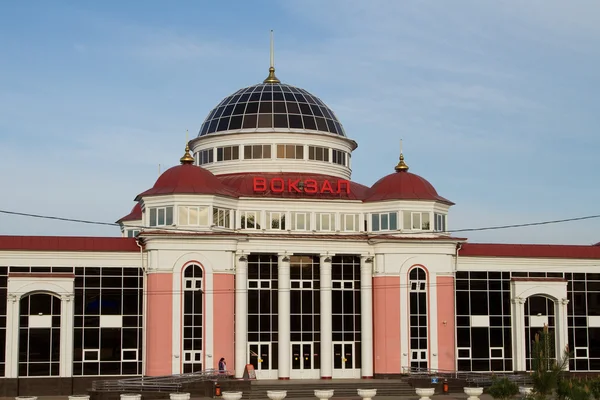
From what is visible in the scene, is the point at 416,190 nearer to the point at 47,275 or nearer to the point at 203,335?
the point at 203,335

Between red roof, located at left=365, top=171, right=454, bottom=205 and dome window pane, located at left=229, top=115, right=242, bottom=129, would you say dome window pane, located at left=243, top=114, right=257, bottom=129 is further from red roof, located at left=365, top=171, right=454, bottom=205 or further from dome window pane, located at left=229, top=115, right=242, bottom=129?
red roof, located at left=365, top=171, right=454, bottom=205

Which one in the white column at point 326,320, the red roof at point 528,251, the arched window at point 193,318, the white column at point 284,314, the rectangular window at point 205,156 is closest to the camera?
the arched window at point 193,318

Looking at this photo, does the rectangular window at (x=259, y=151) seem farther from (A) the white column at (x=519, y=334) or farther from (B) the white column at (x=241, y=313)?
(A) the white column at (x=519, y=334)

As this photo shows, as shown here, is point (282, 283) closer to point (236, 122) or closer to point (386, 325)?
point (386, 325)

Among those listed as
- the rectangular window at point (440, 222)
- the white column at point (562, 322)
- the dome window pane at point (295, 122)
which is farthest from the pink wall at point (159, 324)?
the white column at point (562, 322)

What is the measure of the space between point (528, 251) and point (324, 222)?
600 inches

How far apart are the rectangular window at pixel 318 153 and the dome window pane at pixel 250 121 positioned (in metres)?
4.60

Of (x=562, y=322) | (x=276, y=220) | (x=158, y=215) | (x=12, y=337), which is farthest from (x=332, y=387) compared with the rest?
A: (x=12, y=337)

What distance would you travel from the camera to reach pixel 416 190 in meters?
74.3

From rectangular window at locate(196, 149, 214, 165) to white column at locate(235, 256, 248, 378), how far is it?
11610mm

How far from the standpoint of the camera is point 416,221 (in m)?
73.8

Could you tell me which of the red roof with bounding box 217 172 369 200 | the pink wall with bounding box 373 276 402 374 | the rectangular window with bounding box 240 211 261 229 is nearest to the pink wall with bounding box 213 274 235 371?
the rectangular window with bounding box 240 211 261 229

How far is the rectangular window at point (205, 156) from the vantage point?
263ft

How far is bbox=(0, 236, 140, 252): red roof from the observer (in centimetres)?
6900
